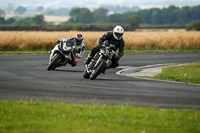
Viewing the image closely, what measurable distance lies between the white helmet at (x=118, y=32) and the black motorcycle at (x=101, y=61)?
0.33 meters

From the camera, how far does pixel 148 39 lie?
37.7m

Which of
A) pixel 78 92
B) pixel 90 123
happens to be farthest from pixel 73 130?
pixel 78 92

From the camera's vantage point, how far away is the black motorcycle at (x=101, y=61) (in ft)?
51.9

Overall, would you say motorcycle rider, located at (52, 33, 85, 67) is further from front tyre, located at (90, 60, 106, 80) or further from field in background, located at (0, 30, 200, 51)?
field in background, located at (0, 30, 200, 51)

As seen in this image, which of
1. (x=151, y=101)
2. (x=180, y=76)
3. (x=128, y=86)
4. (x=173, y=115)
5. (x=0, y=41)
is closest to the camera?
(x=173, y=115)

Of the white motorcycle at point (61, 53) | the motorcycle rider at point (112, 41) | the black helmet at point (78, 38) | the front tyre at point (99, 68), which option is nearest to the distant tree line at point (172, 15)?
the white motorcycle at point (61, 53)

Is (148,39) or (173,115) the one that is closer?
(173,115)

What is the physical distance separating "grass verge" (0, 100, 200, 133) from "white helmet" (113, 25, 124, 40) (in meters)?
5.57

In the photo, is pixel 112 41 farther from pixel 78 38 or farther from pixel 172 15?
pixel 172 15

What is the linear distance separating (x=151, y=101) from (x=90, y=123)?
3.30 meters

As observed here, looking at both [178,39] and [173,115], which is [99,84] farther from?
[178,39]

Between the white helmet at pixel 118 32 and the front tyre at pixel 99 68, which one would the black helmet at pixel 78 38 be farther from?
the front tyre at pixel 99 68

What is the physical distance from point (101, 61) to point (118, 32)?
104cm

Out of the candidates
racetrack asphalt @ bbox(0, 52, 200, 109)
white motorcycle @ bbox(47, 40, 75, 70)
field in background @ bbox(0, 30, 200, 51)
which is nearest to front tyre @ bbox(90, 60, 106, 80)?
racetrack asphalt @ bbox(0, 52, 200, 109)
